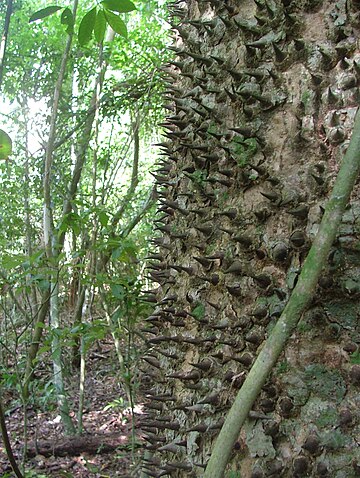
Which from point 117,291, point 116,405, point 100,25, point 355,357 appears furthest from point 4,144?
point 116,405

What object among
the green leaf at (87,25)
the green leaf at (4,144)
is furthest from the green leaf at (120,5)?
the green leaf at (4,144)

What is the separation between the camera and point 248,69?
99 centimetres

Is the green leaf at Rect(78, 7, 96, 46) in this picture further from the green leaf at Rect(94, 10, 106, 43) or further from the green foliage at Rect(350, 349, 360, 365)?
the green foliage at Rect(350, 349, 360, 365)

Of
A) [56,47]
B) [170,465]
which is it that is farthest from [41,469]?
[56,47]

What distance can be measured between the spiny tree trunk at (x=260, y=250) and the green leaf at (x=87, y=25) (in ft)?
0.87

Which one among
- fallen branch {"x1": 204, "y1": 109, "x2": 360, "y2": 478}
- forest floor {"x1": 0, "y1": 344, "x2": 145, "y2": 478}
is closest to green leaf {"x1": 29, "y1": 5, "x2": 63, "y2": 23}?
fallen branch {"x1": 204, "y1": 109, "x2": 360, "y2": 478}

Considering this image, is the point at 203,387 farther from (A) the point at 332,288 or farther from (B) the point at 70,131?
(B) the point at 70,131

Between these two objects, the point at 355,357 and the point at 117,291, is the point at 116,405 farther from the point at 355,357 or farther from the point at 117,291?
the point at 355,357

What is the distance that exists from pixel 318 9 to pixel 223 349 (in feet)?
2.04

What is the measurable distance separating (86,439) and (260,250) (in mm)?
3137

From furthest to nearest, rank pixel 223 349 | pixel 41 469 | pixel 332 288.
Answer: pixel 41 469 < pixel 223 349 < pixel 332 288

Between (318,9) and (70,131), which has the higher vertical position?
(70,131)

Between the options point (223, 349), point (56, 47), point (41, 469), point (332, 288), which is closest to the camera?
point (332, 288)

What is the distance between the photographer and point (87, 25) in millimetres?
1218
